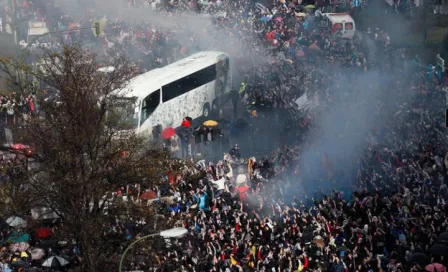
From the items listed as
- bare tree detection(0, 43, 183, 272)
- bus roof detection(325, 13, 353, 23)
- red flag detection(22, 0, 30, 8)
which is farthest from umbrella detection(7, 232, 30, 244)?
red flag detection(22, 0, 30, 8)

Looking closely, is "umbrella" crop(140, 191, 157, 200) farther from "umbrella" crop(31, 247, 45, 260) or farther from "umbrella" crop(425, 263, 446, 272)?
"umbrella" crop(425, 263, 446, 272)

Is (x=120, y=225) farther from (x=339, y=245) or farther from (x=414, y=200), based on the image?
(x=414, y=200)

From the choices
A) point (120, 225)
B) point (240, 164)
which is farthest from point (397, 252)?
point (240, 164)

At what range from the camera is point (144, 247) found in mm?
24531

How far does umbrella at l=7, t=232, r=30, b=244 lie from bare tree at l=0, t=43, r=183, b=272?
52.8 inches

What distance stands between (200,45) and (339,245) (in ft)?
91.0

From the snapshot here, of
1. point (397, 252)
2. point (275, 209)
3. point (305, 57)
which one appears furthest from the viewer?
point (305, 57)

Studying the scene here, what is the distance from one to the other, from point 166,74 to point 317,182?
10.5 meters

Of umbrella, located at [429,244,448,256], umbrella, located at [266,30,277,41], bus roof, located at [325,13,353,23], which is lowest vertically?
umbrella, located at [266,30,277,41]

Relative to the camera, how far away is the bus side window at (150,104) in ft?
123

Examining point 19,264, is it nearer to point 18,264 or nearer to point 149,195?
point 18,264

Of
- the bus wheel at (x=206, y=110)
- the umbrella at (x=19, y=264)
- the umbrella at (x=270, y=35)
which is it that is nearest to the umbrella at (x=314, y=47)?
the umbrella at (x=270, y=35)

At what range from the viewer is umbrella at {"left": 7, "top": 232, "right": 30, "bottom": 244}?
25.8 metres

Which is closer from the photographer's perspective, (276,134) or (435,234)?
(435,234)
